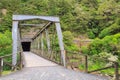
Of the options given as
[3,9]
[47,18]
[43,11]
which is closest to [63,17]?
[43,11]

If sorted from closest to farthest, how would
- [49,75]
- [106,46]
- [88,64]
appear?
[49,75] < [88,64] < [106,46]

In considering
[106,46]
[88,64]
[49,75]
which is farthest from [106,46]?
[49,75]

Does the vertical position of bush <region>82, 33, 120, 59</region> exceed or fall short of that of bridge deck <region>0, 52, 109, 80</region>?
it exceeds it

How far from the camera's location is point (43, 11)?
39.2 m

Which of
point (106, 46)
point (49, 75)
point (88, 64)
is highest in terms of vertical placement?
point (106, 46)

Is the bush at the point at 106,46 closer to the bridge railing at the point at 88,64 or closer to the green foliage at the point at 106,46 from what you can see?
the green foliage at the point at 106,46

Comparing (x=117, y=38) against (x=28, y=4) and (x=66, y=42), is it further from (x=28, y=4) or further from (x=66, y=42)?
(x=28, y=4)

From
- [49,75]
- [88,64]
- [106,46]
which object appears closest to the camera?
[49,75]

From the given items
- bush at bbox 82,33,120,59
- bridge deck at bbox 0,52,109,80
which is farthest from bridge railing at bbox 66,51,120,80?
bush at bbox 82,33,120,59

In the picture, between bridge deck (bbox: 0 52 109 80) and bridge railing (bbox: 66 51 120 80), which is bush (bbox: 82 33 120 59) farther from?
bridge deck (bbox: 0 52 109 80)

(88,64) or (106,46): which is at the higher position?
(106,46)

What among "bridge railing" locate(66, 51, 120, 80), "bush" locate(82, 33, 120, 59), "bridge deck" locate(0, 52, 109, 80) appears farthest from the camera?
"bush" locate(82, 33, 120, 59)

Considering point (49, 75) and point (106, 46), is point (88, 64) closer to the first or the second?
point (49, 75)

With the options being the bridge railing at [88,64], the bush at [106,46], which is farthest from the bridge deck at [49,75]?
the bush at [106,46]
